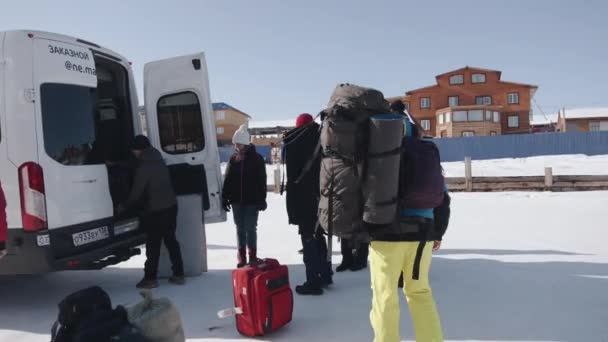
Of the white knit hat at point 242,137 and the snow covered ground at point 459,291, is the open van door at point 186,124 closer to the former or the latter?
the white knit hat at point 242,137

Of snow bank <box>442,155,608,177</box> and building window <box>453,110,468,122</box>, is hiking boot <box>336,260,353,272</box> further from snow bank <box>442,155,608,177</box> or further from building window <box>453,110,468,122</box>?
building window <box>453,110,468,122</box>

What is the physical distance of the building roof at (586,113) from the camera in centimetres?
4891

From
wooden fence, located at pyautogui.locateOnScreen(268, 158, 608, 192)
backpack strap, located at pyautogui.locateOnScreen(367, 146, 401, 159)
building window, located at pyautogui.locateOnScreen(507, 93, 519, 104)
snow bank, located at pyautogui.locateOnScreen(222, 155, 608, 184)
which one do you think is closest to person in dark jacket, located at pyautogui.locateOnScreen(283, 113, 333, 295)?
backpack strap, located at pyautogui.locateOnScreen(367, 146, 401, 159)

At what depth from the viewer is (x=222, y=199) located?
5.55 metres

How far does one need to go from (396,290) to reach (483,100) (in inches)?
1859

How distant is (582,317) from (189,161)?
423 centimetres

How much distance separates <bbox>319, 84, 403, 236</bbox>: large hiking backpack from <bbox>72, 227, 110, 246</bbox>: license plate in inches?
103

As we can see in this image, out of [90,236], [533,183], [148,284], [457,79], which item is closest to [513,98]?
[457,79]

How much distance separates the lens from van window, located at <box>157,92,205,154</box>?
18.0ft

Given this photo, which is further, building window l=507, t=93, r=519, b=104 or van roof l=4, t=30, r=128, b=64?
building window l=507, t=93, r=519, b=104

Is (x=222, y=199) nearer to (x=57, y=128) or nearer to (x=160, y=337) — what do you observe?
(x=57, y=128)

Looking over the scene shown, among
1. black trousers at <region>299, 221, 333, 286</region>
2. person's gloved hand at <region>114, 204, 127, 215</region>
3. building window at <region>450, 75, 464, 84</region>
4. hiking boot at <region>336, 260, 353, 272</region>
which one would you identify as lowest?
hiking boot at <region>336, 260, 353, 272</region>

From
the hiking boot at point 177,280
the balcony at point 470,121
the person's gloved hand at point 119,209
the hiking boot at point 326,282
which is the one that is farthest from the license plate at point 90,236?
the balcony at point 470,121

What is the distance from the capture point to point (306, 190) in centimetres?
449
